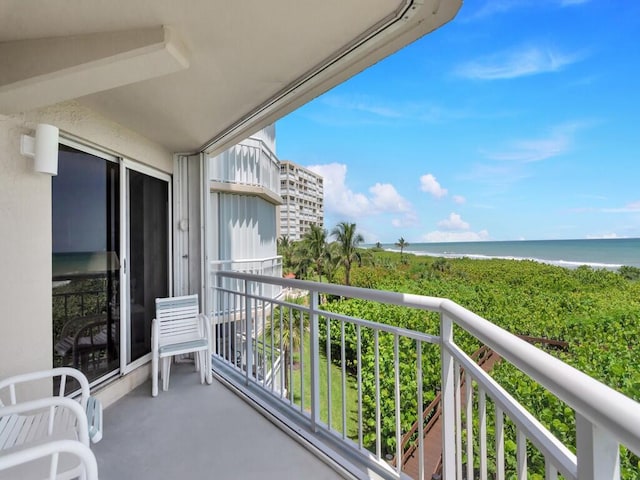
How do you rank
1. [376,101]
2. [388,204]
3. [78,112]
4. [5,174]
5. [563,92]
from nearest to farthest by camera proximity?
[5,174] → [78,112] → [563,92] → [376,101] → [388,204]

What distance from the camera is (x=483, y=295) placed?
14125mm

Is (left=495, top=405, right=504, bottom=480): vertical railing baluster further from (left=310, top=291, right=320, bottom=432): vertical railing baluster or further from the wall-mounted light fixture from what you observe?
the wall-mounted light fixture

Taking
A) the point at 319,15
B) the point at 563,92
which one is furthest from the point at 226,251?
the point at 563,92

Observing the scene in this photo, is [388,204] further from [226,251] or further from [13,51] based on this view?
[13,51]

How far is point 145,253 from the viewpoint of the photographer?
3418 millimetres

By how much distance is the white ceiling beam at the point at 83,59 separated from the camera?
1.56m

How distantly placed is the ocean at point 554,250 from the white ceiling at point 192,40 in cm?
3767

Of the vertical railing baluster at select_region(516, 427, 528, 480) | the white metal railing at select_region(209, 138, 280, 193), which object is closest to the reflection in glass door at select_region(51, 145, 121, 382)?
the vertical railing baluster at select_region(516, 427, 528, 480)

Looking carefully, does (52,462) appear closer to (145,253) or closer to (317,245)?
(145,253)

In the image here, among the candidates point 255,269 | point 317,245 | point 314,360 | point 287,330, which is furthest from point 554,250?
point 314,360

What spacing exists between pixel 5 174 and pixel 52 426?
4.43 ft

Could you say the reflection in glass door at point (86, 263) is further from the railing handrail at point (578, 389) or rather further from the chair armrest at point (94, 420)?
the railing handrail at point (578, 389)

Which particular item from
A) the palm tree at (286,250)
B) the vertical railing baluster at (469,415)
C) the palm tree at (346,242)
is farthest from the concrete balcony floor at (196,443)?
the palm tree at (286,250)

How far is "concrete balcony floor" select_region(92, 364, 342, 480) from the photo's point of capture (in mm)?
1946
